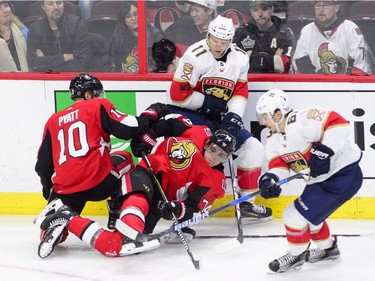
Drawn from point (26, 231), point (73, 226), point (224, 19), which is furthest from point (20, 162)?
point (224, 19)

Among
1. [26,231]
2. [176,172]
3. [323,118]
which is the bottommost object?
[26,231]

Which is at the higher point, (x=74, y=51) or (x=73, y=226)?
(x=74, y=51)

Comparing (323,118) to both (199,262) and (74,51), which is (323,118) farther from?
(74,51)

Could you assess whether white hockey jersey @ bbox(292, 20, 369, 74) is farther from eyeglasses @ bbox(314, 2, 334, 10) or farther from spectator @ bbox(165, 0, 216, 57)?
spectator @ bbox(165, 0, 216, 57)

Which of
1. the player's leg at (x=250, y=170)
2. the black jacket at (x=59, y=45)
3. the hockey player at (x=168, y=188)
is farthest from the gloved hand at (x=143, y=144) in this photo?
the black jacket at (x=59, y=45)

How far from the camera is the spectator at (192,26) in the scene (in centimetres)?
592

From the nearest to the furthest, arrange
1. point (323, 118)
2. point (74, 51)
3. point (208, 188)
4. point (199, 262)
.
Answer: point (323, 118)
point (199, 262)
point (208, 188)
point (74, 51)

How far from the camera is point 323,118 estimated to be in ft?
15.1

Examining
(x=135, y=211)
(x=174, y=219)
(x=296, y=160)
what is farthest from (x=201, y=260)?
(x=296, y=160)

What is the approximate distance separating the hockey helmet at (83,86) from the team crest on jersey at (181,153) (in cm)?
52

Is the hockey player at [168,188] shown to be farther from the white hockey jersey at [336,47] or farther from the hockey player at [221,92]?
the white hockey jersey at [336,47]

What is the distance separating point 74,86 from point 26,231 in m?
0.90

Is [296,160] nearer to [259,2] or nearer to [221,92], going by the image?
[221,92]

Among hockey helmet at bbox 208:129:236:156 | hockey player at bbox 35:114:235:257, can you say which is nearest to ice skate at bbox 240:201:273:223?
hockey player at bbox 35:114:235:257
